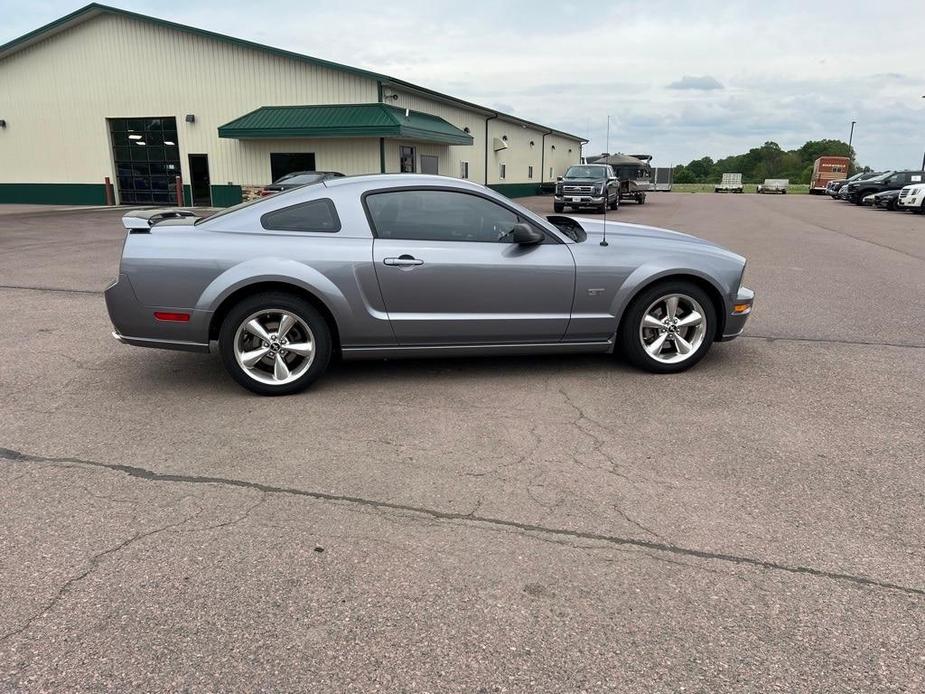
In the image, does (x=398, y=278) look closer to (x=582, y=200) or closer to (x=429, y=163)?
(x=582, y=200)

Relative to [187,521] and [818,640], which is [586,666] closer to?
[818,640]

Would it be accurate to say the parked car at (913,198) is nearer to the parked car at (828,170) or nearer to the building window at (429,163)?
the building window at (429,163)

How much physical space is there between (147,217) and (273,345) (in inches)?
58.1

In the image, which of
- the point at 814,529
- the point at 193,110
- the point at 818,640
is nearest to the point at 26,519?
the point at 818,640

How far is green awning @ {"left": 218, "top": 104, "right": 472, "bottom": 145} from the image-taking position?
953 inches

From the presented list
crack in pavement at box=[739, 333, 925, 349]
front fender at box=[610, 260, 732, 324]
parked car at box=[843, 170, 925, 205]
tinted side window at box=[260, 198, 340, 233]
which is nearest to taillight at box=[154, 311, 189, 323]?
tinted side window at box=[260, 198, 340, 233]

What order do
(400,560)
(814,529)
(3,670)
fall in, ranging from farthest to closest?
(814,529), (400,560), (3,670)

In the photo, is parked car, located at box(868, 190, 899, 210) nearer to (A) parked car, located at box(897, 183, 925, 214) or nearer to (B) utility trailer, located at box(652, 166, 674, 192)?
(A) parked car, located at box(897, 183, 925, 214)

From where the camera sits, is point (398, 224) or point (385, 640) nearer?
point (385, 640)

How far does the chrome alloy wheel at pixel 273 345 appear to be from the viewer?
4938 mm

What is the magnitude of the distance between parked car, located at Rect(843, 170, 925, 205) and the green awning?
24662mm

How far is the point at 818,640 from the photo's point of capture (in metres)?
2.47

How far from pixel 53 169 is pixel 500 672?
113ft

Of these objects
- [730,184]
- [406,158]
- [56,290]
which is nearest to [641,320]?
[56,290]
